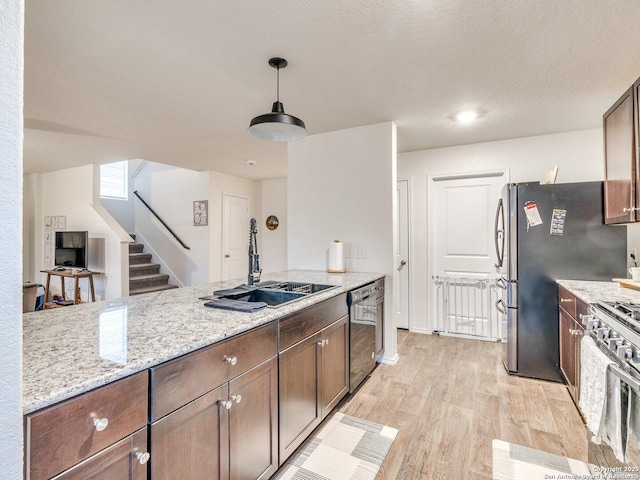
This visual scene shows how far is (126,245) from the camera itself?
5020 mm

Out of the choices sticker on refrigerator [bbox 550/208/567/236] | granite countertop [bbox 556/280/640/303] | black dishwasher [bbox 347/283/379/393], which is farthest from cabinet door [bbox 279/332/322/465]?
sticker on refrigerator [bbox 550/208/567/236]

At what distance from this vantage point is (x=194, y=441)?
1121mm

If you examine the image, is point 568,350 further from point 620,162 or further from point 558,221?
point 620,162

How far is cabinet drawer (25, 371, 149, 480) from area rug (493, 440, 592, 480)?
181cm

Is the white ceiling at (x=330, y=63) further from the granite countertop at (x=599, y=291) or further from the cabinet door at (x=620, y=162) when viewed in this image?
the granite countertop at (x=599, y=291)

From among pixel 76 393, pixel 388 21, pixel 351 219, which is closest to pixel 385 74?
pixel 388 21

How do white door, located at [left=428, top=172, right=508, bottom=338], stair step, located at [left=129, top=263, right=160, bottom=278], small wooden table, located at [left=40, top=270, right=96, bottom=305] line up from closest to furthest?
1. white door, located at [left=428, top=172, right=508, bottom=338]
2. small wooden table, located at [left=40, top=270, right=96, bottom=305]
3. stair step, located at [left=129, top=263, right=160, bottom=278]

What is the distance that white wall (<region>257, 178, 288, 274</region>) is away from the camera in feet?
21.0

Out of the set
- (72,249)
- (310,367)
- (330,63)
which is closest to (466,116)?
(330,63)

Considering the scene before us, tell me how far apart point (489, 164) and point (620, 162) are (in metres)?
1.56

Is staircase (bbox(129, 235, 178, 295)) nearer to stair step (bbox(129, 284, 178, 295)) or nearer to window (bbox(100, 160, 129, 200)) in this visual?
stair step (bbox(129, 284, 178, 295))

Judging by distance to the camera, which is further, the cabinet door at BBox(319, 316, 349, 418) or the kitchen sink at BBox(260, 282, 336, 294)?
the kitchen sink at BBox(260, 282, 336, 294)

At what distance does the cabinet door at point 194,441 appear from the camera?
39.9 inches

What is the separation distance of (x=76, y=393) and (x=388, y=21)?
206cm
